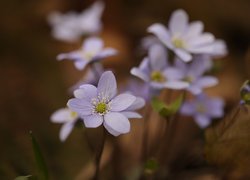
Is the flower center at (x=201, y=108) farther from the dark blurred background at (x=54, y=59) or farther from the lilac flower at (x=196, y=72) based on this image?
the dark blurred background at (x=54, y=59)

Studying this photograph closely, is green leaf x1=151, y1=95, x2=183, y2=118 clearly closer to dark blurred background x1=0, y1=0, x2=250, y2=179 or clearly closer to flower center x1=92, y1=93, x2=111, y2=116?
flower center x1=92, y1=93, x2=111, y2=116

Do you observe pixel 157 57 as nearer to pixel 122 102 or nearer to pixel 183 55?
pixel 183 55

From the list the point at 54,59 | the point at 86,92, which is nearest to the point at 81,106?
the point at 86,92

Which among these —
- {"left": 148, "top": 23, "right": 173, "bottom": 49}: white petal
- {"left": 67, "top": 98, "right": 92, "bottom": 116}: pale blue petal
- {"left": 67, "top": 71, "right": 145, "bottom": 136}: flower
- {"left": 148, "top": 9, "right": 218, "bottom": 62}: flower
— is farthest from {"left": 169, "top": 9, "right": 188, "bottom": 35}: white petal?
{"left": 67, "top": 98, "right": 92, "bottom": 116}: pale blue petal

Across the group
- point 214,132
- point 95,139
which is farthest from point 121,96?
point 95,139

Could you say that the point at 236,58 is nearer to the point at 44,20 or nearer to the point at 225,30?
the point at 225,30

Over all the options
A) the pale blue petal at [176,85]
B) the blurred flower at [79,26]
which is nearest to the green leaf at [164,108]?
the pale blue petal at [176,85]
